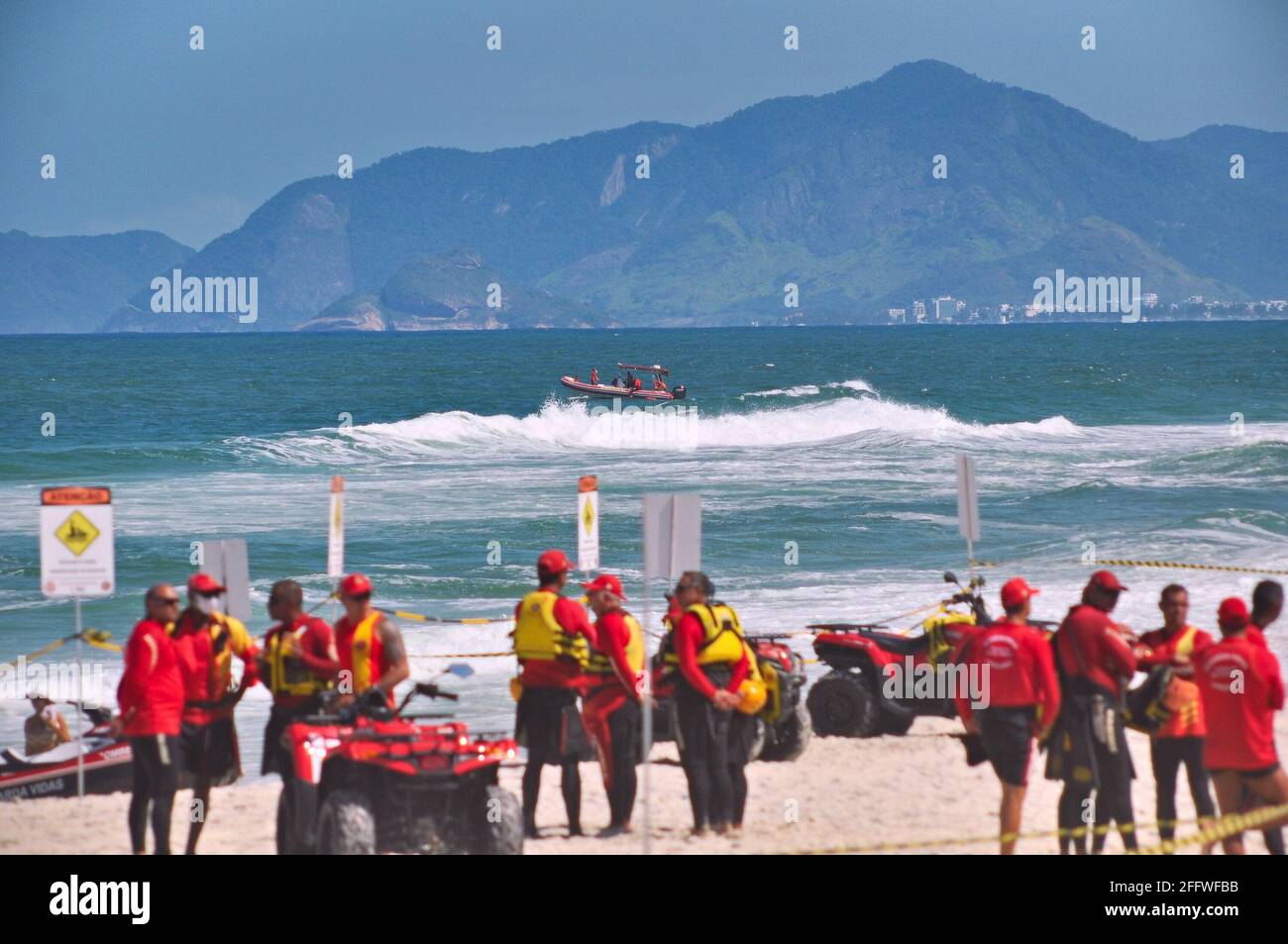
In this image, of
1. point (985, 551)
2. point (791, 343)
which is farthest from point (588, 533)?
point (791, 343)

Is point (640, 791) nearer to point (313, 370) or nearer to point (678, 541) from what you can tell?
point (678, 541)

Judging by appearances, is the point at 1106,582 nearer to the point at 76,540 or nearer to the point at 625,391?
the point at 76,540

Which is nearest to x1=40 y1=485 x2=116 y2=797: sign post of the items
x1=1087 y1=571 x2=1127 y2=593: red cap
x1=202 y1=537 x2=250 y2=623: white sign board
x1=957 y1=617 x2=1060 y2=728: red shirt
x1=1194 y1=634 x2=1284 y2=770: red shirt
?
x1=202 y1=537 x2=250 y2=623: white sign board

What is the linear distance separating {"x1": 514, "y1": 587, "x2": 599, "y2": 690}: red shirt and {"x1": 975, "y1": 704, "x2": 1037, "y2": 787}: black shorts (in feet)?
7.79

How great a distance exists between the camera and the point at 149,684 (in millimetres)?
8859

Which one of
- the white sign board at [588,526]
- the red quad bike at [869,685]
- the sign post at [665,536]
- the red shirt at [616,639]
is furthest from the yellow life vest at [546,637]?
the red quad bike at [869,685]

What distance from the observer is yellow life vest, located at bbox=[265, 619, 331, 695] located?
30.3 ft

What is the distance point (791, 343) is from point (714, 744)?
161 metres

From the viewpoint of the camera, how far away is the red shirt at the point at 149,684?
8844 mm

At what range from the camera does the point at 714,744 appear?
10.2 meters

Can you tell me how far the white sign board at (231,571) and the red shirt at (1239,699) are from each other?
19.5 ft

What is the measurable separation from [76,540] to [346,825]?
312 cm

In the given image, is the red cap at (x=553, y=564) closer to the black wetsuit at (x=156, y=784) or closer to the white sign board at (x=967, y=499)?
the black wetsuit at (x=156, y=784)

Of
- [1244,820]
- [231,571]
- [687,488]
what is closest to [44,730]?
[231,571]
